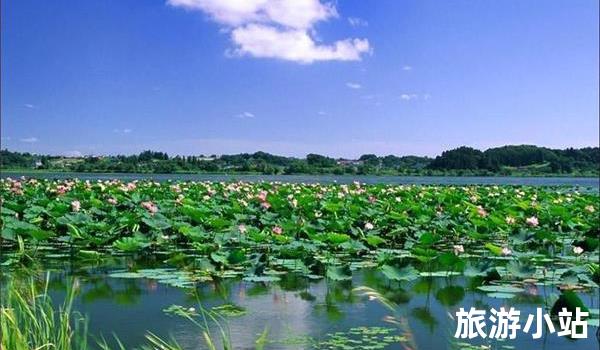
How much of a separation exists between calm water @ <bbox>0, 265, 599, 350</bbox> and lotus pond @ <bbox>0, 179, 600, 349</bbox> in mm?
14

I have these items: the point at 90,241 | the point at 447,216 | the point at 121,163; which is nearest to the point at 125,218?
the point at 90,241

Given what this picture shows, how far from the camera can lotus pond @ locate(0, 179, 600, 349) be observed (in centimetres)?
414

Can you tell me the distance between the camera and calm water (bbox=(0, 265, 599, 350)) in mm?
4023

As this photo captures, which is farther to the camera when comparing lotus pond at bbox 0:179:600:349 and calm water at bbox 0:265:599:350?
lotus pond at bbox 0:179:600:349

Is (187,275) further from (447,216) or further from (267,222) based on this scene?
(447,216)

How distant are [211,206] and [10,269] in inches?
167

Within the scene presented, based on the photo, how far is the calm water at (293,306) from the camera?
13.2 feet

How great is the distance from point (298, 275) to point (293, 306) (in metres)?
1.14

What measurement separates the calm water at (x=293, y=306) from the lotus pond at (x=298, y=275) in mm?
14

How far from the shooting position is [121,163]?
53406mm

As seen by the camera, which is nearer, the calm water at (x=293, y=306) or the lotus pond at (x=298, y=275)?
the calm water at (x=293, y=306)

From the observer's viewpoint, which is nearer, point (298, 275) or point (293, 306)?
point (293, 306)

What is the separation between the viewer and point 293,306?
4820mm

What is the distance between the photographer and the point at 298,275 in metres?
5.96
